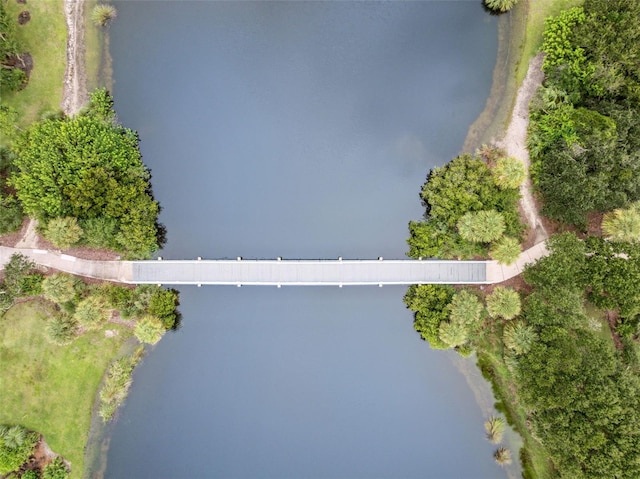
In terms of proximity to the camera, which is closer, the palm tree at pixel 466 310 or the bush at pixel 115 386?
the palm tree at pixel 466 310

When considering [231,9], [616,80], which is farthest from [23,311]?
[616,80]

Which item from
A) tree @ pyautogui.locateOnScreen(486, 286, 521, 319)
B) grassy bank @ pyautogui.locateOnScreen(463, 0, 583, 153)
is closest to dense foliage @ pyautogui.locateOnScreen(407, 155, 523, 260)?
grassy bank @ pyautogui.locateOnScreen(463, 0, 583, 153)

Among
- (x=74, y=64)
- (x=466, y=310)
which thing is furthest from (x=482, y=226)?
(x=74, y=64)

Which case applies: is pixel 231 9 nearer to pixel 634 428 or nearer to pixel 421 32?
pixel 421 32

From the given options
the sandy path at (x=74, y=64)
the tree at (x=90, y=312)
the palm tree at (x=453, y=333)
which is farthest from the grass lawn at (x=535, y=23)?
the tree at (x=90, y=312)

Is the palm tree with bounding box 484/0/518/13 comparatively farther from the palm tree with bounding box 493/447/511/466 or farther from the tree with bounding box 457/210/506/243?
the palm tree with bounding box 493/447/511/466

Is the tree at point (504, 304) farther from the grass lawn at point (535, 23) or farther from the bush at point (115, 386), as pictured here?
the bush at point (115, 386)

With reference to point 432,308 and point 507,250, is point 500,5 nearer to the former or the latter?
point 507,250

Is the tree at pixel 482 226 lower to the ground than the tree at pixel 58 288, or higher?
higher
